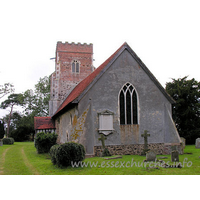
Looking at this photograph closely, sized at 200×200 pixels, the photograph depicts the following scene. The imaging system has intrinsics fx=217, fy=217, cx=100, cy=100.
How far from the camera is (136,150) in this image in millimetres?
14844

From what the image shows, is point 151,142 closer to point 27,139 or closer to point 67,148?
point 67,148

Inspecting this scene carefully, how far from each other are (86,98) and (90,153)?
11.6 ft

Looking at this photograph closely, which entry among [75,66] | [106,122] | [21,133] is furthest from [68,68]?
[21,133]

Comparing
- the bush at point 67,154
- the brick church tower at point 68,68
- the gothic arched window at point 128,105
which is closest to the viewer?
the bush at point 67,154

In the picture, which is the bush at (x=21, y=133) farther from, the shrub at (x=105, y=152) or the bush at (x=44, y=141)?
the shrub at (x=105, y=152)

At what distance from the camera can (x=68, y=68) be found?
27.8 meters

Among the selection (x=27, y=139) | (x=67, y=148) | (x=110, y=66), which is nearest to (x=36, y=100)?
(x=27, y=139)

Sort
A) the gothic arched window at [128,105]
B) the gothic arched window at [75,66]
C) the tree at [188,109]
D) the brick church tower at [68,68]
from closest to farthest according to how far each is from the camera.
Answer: the gothic arched window at [128,105]
the brick church tower at [68,68]
the gothic arched window at [75,66]
the tree at [188,109]

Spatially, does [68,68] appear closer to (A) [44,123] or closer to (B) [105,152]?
(A) [44,123]

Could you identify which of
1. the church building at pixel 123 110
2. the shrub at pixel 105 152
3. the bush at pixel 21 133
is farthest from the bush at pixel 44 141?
the bush at pixel 21 133

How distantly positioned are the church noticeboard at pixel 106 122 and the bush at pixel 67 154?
12.8 feet

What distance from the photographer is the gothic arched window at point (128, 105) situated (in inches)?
594

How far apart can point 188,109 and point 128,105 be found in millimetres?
16224

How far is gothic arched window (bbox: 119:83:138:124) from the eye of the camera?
594 inches
